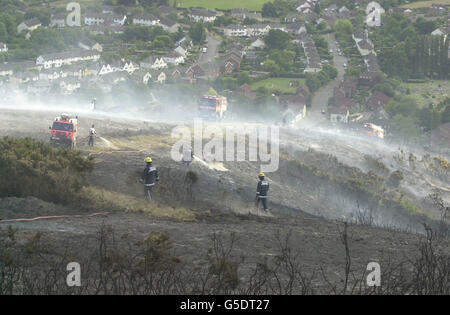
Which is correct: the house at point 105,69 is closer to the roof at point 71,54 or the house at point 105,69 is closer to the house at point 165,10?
the roof at point 71,54

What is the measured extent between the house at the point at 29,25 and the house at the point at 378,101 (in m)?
47.5

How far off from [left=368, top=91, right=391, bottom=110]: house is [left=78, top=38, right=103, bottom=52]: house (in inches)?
1471

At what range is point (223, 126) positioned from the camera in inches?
1420

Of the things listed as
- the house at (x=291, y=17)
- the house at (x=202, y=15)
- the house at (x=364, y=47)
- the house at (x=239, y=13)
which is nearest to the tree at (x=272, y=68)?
the house at (x=364, y=47)

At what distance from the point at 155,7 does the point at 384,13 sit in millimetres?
41073

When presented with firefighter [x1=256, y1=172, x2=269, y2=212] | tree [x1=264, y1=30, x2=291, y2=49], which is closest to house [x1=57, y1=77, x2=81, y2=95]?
tree [x1=264, y1=30, x2=291, y2=49]

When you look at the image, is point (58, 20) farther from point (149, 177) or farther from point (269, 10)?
point (149, 177)

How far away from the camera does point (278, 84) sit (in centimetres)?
7856

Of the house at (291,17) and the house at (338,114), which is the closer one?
the house at (338,114)

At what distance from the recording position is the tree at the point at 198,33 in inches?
3802

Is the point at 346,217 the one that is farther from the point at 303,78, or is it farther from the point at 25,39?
the point at 25,39

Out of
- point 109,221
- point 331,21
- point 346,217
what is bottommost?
point 346,217

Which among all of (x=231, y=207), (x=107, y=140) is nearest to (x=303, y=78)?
(x=107, y=140)

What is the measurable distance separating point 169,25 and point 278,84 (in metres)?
31.3
